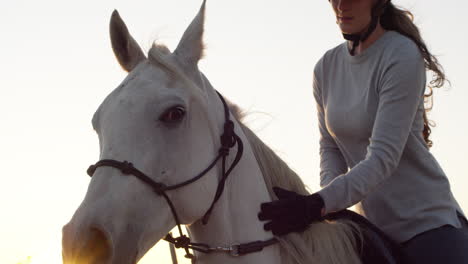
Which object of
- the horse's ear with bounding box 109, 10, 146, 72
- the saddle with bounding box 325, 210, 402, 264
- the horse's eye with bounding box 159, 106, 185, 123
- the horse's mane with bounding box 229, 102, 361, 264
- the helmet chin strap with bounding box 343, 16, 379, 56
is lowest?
the saddle with bounding box 325, 210, 402, 264

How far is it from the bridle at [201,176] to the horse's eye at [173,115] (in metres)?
0.31

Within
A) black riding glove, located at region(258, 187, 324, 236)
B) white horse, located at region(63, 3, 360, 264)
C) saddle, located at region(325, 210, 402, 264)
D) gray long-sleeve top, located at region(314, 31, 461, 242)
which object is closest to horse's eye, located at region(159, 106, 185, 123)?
white horse, located at region(63, 3, 360, 264)

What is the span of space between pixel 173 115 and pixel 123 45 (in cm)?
77

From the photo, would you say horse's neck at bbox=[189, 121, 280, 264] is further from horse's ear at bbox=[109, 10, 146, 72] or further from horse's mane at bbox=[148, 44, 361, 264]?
horse's ear at bbox=[109, 10, 146, 72]

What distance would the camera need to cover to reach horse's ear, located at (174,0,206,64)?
126 inches

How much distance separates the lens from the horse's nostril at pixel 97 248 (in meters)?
2.45

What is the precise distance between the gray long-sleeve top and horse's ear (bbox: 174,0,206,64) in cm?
108

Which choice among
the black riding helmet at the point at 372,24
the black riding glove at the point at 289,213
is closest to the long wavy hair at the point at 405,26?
the black riding helmet at the point at 372,24

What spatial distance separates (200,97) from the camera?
3.08m

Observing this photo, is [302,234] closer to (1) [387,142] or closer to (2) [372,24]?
(1) [387,142]

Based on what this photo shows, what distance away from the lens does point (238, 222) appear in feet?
10.0

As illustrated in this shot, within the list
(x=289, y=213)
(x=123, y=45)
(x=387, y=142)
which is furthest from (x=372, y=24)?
(x=123, y=45)

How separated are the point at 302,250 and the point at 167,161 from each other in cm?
96

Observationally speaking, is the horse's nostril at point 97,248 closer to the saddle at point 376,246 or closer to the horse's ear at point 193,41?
the horse's ear at point 193,41
